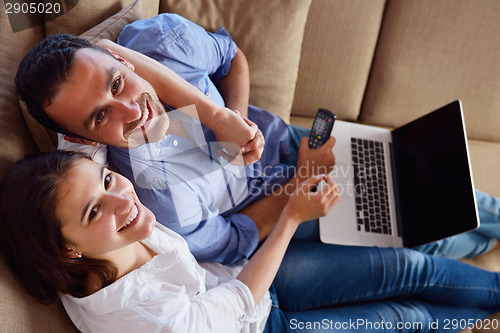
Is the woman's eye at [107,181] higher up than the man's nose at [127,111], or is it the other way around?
the man's nose at [127,111]

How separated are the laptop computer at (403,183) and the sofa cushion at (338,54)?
6.6 inches

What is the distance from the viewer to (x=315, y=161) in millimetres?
1320

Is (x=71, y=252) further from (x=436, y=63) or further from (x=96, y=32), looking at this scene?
(x=436, y=63)

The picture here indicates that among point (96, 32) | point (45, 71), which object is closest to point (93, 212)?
point (45, 71)

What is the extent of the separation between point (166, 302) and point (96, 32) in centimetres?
74

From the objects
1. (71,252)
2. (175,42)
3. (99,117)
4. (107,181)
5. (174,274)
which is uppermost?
(175,42)

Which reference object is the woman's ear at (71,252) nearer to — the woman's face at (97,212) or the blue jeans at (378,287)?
the woman's face at (97,212)

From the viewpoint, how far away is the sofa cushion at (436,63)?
1.45m

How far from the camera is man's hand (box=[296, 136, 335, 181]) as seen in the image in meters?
1.32

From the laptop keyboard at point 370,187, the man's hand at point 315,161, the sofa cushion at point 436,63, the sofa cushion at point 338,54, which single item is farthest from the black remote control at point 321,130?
the sofa cushion at point 436,63

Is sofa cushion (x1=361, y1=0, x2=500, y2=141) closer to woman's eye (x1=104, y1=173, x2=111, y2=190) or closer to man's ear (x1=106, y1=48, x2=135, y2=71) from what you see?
man's ear (x1=106, y1=48, x2=135, y2=71)

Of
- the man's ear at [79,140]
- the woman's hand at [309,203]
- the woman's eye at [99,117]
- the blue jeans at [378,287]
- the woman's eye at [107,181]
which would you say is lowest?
the blue jeans at [378,287]

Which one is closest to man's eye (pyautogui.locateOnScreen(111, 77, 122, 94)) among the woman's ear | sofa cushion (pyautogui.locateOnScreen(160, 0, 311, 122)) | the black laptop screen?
the woman's ear

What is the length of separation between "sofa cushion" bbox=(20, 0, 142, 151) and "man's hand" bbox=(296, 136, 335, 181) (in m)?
0.69
